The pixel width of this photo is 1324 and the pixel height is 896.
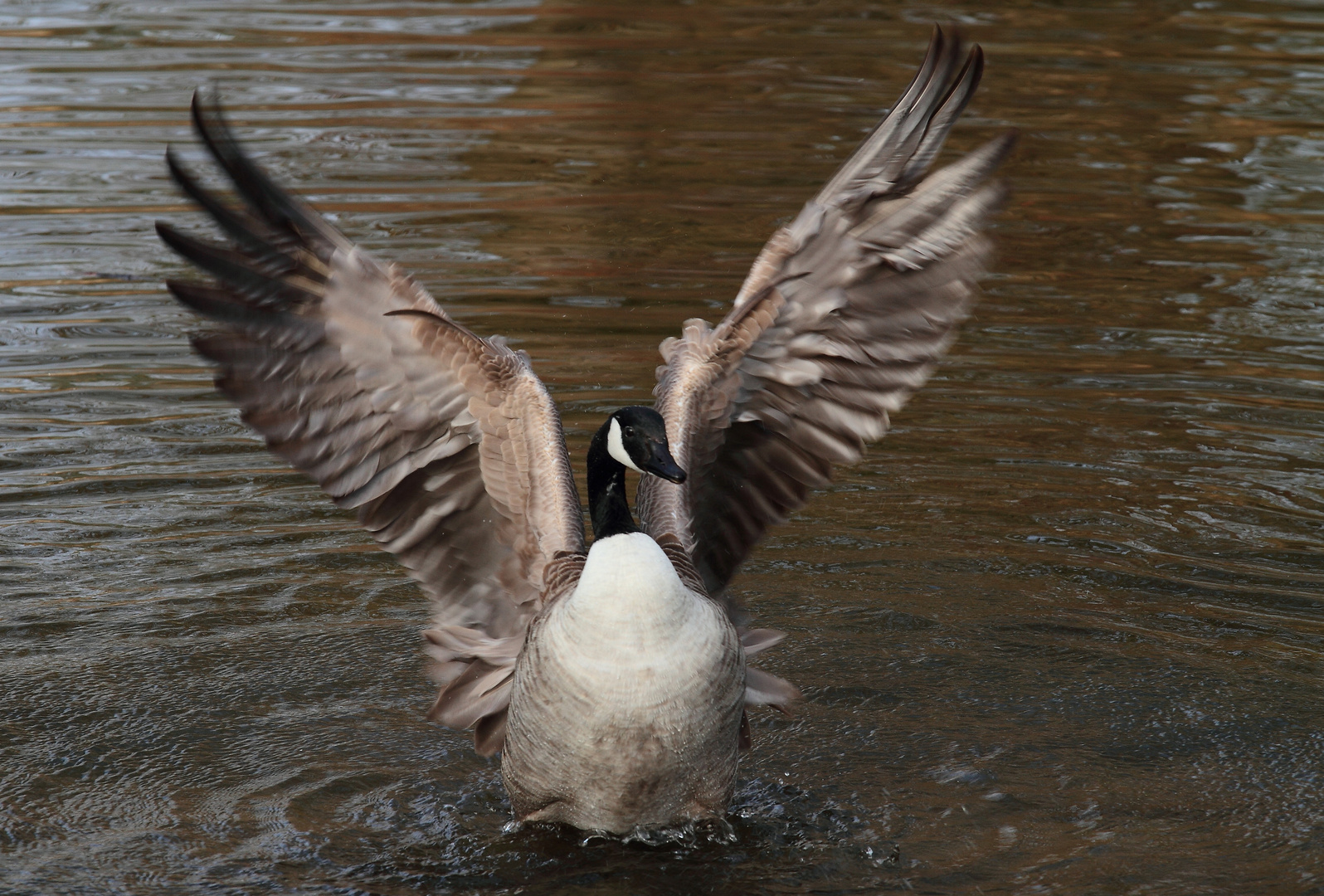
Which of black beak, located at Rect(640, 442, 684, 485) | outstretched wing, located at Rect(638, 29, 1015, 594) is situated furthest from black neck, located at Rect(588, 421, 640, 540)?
outstretched wing, located at Rect(638, 29, 1015, 594)

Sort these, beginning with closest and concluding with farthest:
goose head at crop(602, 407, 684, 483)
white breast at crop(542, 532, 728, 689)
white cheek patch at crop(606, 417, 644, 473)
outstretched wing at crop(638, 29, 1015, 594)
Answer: white breast at crop(542, 532, 728, 689)
goose head at crop(602, 407, 684, 483)
white cheek patch at crop(606, 417, 644, 473)
outstretched wing at crop(638, 29, 1015, 594)

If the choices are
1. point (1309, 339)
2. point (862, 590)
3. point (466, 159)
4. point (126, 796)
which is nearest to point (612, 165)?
point (466, 159)

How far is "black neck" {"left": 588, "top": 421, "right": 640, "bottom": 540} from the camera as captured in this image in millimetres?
5379

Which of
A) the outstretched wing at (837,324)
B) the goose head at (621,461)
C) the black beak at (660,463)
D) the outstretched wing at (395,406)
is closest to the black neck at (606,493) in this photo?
the goose head at (621,461)

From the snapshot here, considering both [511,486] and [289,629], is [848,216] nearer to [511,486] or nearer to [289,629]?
[511,486]

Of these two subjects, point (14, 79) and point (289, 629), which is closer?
point (289, 629)

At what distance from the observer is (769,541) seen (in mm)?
8031

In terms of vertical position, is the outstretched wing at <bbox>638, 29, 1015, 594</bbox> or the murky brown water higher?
the outstretched wing at <bbox>638, 29, 1015, 594</bbox>

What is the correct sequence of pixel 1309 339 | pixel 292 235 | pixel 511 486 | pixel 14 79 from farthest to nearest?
pixel 14 79 < pixel 1309 339 < pixel 511 486 < pixel 292 235

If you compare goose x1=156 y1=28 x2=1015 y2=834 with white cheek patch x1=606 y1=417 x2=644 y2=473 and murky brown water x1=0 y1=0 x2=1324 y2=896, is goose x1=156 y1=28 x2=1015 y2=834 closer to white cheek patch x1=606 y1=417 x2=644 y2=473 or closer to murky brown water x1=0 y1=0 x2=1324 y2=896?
white cheek patch x1=606 y1=417 x2=644 y2=473

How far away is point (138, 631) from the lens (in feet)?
23.2

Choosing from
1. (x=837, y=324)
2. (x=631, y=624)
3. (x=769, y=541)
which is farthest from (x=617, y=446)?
(x=769, y=541)

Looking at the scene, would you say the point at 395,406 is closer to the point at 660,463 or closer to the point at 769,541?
the point at 660,463

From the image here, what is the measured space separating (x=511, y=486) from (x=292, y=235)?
1.26m
